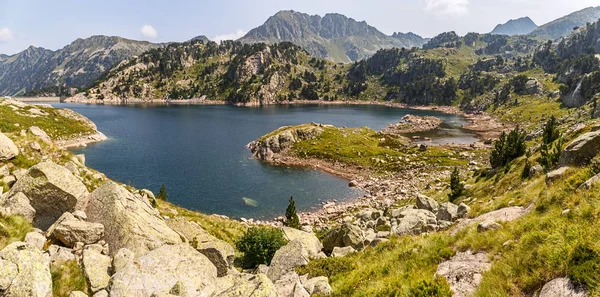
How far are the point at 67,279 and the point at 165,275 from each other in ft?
13.4

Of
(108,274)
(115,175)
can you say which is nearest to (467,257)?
(108,274)

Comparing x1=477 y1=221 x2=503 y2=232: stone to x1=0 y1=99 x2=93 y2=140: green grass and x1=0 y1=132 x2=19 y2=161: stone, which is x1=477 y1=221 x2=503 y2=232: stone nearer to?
x1=0 y1=132 x2=19 y2=161: stone

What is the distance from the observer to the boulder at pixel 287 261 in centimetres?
1952

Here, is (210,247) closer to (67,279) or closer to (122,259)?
(122,259)

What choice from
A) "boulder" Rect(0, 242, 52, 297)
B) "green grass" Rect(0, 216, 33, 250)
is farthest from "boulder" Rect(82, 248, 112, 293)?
"green grass" Rect(0, 216, 33, 250)

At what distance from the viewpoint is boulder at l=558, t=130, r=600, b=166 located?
76.5 ft

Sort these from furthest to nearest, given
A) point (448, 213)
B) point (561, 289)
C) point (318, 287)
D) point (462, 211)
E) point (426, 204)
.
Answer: point (426, 204) < point (448, 213) < point (462, 211) < point (318, 287) < point (561, 289)

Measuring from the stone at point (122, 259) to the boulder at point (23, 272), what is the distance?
2921mm

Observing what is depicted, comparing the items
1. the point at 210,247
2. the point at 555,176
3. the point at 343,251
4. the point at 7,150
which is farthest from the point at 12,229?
the point at 555,176

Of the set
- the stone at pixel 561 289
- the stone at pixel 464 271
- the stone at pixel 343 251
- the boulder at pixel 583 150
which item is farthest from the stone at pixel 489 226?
the boulder at pixel 583 150

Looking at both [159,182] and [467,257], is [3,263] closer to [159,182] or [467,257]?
[467,257]

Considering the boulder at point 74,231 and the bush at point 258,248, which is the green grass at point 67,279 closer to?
the boulder at point 74,231

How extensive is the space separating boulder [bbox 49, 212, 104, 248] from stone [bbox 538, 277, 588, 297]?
20414mm

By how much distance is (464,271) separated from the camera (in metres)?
12.6
